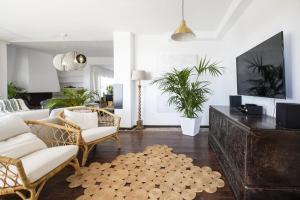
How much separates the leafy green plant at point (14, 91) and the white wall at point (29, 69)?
190 mm

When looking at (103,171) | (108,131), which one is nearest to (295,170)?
(103,171)

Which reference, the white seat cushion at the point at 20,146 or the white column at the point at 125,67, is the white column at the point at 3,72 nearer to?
the white column at the point at 125,67

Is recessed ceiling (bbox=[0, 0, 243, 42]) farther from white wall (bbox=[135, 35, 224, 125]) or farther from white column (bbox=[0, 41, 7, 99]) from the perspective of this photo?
white column (bbox=[0, 41, 7, 99])

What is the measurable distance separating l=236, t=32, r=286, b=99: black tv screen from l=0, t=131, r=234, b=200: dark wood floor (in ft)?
3.89

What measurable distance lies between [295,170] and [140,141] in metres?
2.72

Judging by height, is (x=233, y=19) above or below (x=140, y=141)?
above

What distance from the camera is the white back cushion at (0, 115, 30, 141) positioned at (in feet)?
6.40

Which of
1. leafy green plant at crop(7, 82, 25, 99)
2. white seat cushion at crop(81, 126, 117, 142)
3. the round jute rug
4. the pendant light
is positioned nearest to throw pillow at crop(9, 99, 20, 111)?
leafy green plant at crop(7, 82, 25, 99)

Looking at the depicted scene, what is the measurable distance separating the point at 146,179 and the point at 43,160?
3.71 ft

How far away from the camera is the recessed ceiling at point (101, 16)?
3.30m

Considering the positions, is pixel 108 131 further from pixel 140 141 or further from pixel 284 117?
pixel 284 117

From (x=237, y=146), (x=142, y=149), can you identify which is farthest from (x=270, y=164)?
(x=142, y=149)

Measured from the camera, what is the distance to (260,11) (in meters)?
2.69

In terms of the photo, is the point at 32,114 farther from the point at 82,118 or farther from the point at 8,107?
the point at 8,107
